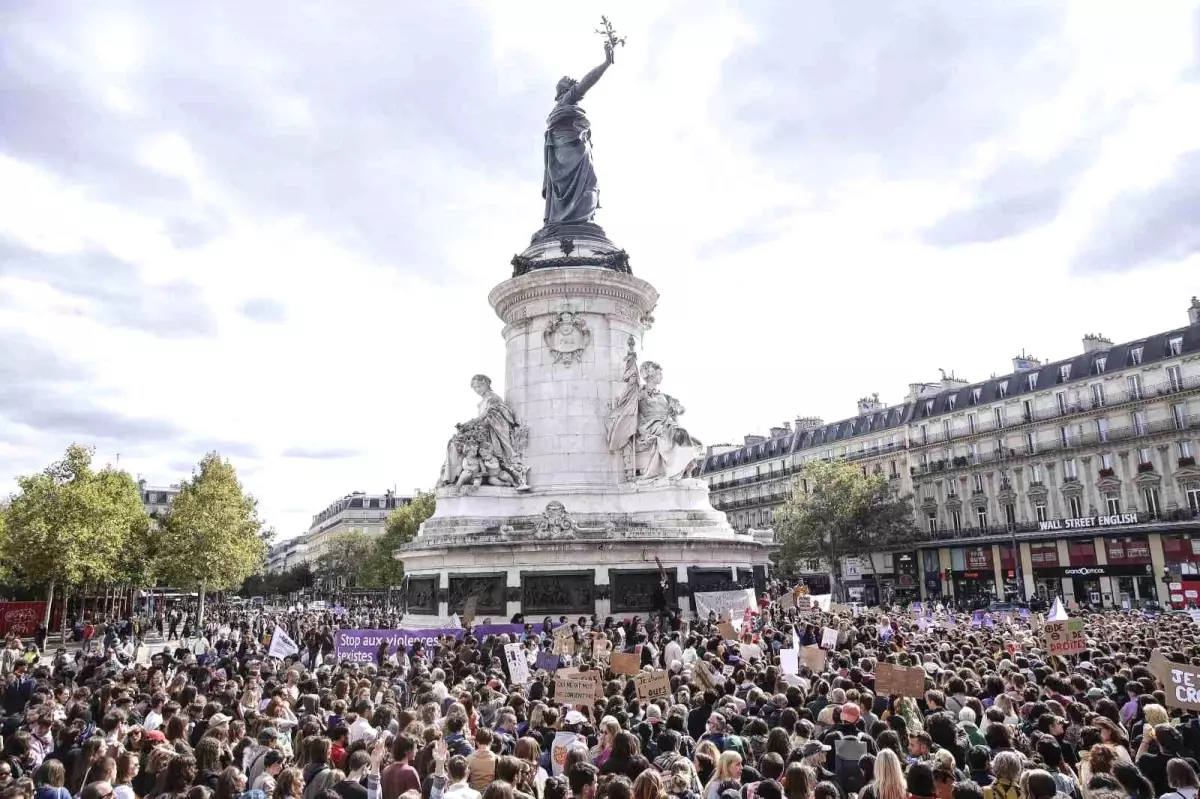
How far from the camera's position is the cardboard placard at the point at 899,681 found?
11.0 metres

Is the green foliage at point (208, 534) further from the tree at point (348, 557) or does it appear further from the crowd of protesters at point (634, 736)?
the tree at point (348, 557)

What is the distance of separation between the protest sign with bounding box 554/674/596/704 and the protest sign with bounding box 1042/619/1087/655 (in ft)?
28.7

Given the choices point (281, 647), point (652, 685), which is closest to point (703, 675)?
point (652, 685)

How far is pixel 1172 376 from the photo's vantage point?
53.1 metres

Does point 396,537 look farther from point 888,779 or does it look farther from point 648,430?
point 888,779

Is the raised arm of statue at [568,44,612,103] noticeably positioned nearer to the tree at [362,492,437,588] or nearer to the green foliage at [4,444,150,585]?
the green foliage at [4,444,150,585]

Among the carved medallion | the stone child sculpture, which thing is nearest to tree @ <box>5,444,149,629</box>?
the carved medallion

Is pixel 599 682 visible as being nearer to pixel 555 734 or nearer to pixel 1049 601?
pixel 555 734

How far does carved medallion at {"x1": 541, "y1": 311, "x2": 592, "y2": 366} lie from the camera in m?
32.1

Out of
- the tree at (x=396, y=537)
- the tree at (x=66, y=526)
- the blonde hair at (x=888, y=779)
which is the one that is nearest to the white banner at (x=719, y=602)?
the blonde hair at (x=888, y=779)

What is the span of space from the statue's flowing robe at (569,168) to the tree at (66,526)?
2731cm

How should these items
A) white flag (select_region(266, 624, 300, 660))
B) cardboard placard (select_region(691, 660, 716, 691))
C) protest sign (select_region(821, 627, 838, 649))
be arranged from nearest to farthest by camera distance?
cardboard placard (select_region(691, 660, 716, 691)), protest sign (select_region(821, 627, 838, 649)), white flag (select_region(266, 624, 300, 660))

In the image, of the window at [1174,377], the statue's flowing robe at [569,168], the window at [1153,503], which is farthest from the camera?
the window at [1153,503]

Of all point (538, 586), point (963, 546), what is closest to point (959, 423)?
point (963, 546)
